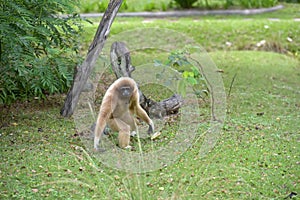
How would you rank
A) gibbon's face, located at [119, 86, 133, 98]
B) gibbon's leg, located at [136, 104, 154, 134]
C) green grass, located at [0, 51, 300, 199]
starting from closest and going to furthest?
green grass, located at [0, 51, 300, 199], gibbon's face, located at [119, 86, 133, 98], gibbon's leg, located at [136, 104, 154, 134]

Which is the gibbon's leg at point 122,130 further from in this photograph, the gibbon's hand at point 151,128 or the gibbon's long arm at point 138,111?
the gibbon's hand at point 151,128

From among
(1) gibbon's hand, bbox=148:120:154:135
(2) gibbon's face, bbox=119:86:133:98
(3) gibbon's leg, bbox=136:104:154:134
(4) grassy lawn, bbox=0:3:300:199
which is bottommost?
(4) grassy lawn, bbox=0:3:300:199

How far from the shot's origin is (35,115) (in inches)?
253

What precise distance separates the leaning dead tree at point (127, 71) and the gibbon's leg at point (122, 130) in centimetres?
85

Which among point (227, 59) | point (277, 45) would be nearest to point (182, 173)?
point (227, 59)

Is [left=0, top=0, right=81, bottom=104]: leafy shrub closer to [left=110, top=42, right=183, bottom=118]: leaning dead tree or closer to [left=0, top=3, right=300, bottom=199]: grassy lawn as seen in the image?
[left=0, top=3, right=300, bottom=199]: grassy lawn

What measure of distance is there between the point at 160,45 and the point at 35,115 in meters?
4.11

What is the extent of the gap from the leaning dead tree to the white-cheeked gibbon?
2.04ft

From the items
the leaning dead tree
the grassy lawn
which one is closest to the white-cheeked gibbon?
the grassy lawn

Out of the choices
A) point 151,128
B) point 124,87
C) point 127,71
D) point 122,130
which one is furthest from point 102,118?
point 127,71

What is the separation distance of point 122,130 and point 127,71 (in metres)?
1.02

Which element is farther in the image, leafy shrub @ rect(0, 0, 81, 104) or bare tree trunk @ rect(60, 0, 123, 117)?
bare tree trunk @ rect(60, 0, 123, 117)

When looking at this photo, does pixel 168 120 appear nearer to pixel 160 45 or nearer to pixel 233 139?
pixel 233 139

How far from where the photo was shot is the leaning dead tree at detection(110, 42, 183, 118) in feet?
20.0
